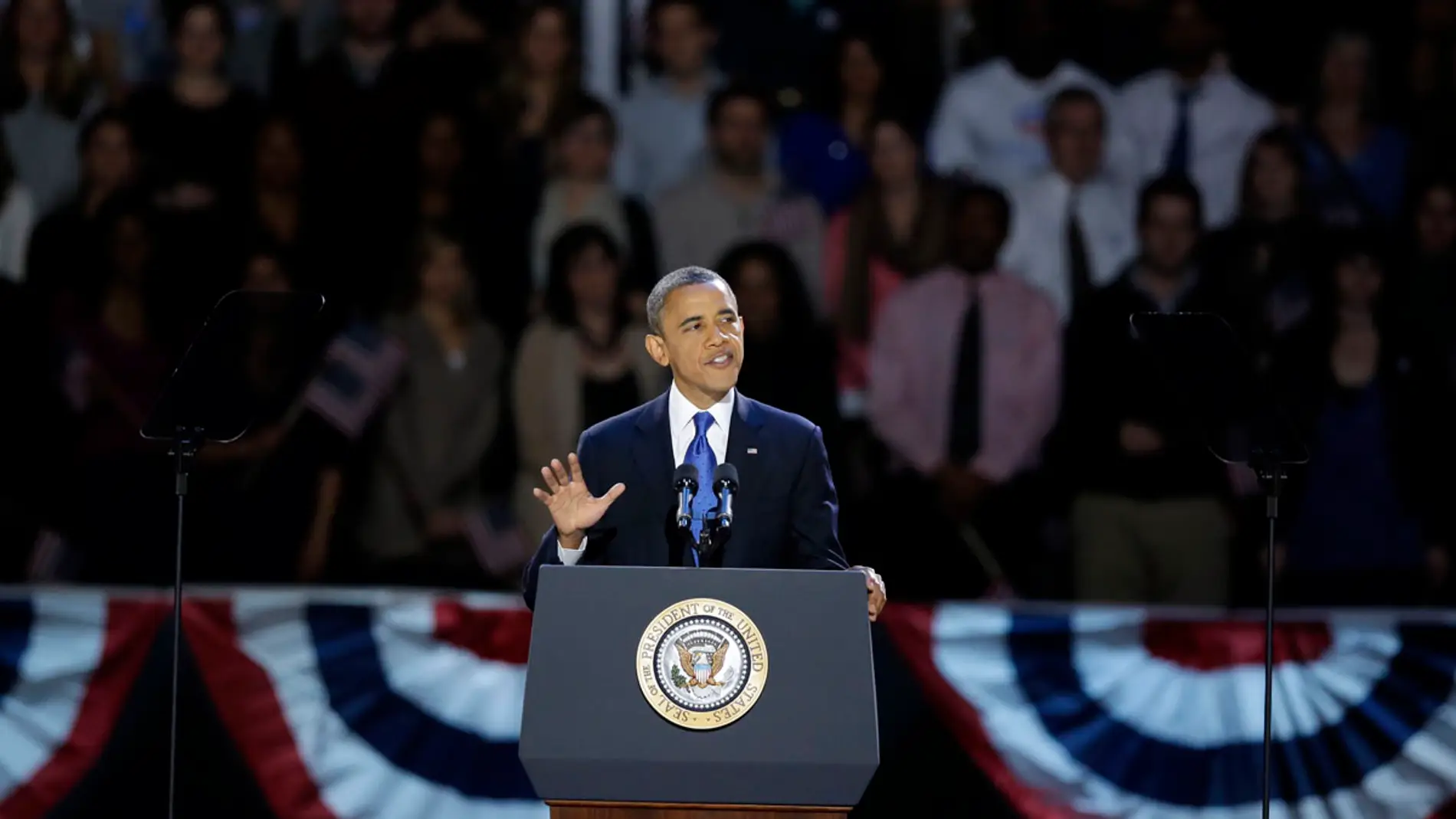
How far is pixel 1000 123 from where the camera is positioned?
7.07 meters

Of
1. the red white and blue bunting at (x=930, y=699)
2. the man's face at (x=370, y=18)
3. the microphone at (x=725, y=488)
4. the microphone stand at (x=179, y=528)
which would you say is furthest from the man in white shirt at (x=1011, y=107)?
the microphone at (x=725, y=488)

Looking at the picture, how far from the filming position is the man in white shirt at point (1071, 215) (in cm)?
695

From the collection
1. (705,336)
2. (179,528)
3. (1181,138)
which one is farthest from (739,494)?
(1181,138)

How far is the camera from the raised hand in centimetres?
322

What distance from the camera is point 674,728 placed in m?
2.94

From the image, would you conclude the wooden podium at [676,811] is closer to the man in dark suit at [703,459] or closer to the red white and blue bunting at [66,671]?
the man in dark suit at [703,459]

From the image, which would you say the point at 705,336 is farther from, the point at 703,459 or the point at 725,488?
the point at 725,488

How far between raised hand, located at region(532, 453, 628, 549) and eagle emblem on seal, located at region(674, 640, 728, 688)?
364mm

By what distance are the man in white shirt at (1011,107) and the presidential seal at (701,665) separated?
14.1ft

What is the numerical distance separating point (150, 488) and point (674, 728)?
13.6ft

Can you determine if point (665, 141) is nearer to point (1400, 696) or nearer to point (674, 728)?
point (1400, 696)

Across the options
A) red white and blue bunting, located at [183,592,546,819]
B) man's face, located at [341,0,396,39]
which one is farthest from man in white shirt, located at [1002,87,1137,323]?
red white and blue bunting, located at [183,592,546,819]

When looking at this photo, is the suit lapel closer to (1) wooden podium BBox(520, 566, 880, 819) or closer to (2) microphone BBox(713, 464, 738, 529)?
(2) microphone BBox(713, 464, 738, 529)

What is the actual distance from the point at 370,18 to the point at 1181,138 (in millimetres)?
3123
